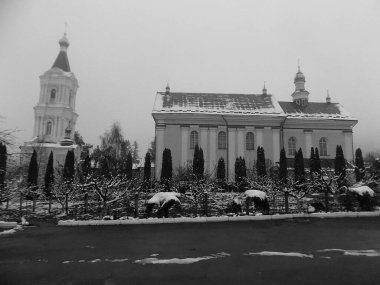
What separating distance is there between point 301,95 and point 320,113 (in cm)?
353

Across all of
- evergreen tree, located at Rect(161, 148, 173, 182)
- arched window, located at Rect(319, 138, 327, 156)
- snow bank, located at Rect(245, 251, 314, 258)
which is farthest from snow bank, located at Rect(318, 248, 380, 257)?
arched window, located at Rect(319, 138, 327, 156)

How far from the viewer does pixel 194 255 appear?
8070 millimetres

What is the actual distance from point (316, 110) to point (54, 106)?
36.5 metres

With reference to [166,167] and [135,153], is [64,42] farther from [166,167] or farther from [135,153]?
[166,167]

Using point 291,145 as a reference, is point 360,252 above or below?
below

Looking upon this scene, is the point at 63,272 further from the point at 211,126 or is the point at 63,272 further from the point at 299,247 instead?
the point at 211,126

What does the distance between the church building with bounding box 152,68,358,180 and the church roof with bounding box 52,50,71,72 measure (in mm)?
24501

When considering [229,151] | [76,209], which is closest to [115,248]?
[76,209]

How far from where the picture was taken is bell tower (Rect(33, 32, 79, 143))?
49.9 m

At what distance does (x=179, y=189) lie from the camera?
79.6ft

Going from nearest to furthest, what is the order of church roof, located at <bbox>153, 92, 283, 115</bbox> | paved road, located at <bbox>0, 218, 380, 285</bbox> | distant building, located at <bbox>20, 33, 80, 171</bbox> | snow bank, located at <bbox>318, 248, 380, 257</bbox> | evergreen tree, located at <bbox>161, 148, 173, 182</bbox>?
paved road, located at <bbox>0, 218, 380, 285</bbox>, snow bank, located at <bbox>318, 248, 380, 257</bbox>, evergreen tree, located at <bbox>161, 148, 173, 182</bbox>, church roof, located at <bbox>153, 92, 283, 115</bbox>, distant building, located at <bbox>20, 33, 80, 171</bbox>

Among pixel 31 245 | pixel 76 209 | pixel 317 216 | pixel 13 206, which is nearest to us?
pixel 31 245

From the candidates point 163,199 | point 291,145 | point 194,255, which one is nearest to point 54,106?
point 291,145

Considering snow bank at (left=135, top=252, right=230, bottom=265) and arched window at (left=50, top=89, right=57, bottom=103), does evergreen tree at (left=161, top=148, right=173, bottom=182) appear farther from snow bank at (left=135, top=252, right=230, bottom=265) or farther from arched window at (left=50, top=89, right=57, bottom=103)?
arched window at (left=50, top=89, right=57, bottom=103)
